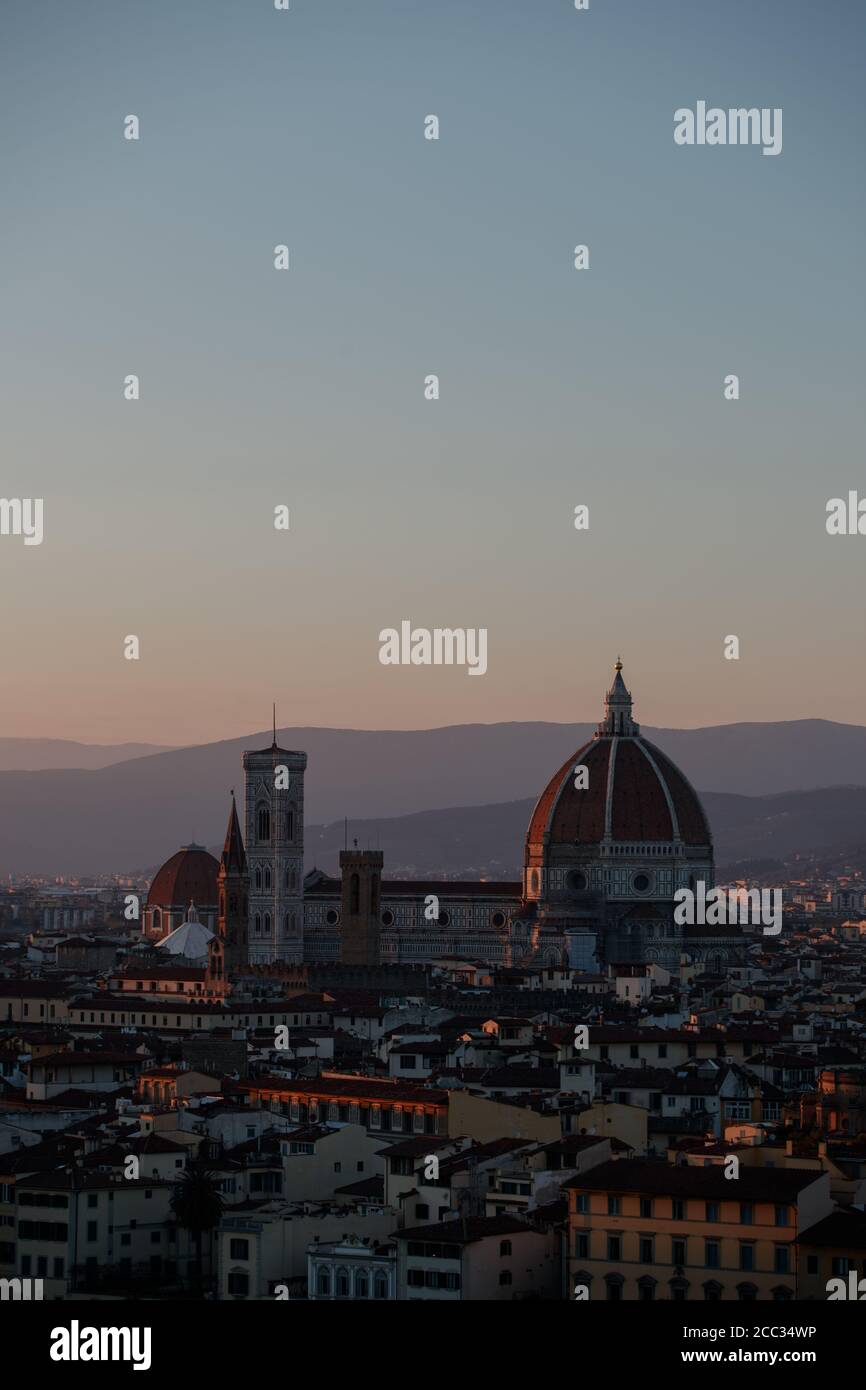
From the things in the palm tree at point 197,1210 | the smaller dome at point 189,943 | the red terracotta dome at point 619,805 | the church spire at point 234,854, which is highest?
the red terracotta dome at point 619,805

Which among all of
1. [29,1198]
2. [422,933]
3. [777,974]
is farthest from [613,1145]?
[422,933]

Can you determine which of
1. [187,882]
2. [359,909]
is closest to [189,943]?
[359,909]

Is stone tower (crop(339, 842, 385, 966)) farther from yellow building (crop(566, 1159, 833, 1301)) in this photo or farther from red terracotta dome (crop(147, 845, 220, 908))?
yellow building (crop(566, 1159, 833, 1301))

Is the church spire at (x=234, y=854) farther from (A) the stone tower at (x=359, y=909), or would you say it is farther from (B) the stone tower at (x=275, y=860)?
(B) the stone tower at (x=275, y=860)

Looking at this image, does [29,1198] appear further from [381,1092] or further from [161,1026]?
[161,1026]

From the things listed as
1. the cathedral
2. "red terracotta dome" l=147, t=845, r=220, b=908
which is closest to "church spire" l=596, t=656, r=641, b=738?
the cathedral

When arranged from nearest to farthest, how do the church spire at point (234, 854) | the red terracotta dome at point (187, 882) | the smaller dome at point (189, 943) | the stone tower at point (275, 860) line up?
the church spire at point (234, 854), the smaller dome at point (189, 943), the stone tower at point (275, 860), the red terracotta dome at point (187, 882)

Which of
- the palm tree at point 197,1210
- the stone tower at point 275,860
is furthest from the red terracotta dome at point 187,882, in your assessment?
the palm tree at point 197,1210
